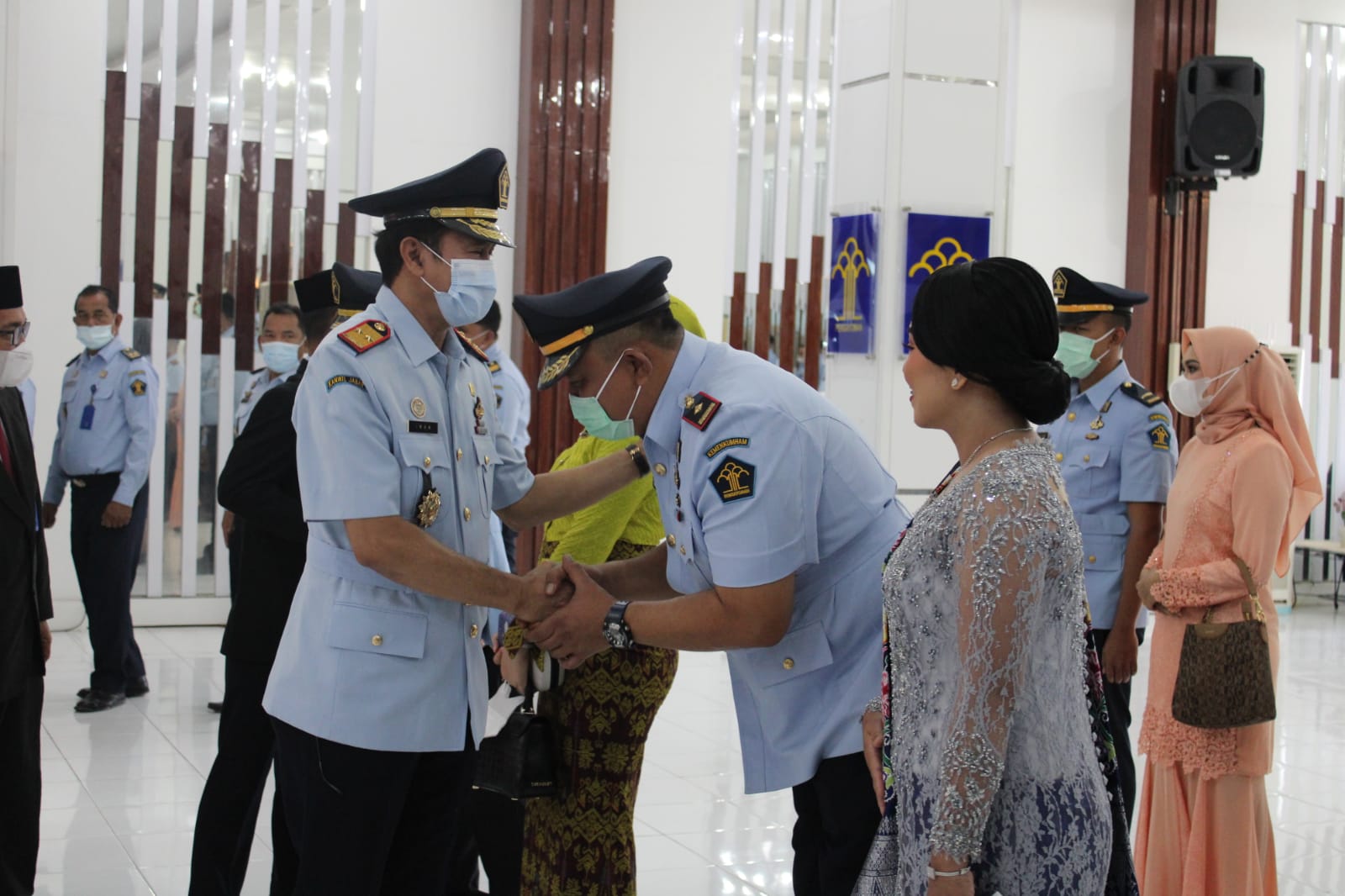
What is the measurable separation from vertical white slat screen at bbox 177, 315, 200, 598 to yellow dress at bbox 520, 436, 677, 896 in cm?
530

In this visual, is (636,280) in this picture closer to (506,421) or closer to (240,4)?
(506,421)

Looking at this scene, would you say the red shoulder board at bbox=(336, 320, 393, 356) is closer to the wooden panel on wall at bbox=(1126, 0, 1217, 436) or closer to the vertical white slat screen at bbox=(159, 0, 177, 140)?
the vertical white slat screen at bbox=(159, 0, 177, 140)

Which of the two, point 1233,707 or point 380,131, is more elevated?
point 380,131

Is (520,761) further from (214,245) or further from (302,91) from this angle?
(302,91)

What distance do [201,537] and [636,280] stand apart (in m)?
6.16

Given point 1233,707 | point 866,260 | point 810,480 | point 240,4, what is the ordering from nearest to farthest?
point 810,480 → point 1233,707 → point 866,260 → point 240,4

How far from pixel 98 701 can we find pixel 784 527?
458 centimetres

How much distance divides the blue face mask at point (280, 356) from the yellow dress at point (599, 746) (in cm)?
333

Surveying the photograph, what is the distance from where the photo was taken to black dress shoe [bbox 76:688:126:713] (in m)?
5.59

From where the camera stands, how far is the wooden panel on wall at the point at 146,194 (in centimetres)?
744

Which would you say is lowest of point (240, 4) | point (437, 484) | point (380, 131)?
point (437, 484)

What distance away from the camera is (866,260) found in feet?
21.9

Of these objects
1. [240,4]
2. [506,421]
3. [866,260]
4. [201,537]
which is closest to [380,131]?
[240,4]

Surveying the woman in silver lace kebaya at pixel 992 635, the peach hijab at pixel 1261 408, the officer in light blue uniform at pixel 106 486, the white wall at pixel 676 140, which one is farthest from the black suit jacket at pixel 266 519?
the white wall at pixel 676 140
